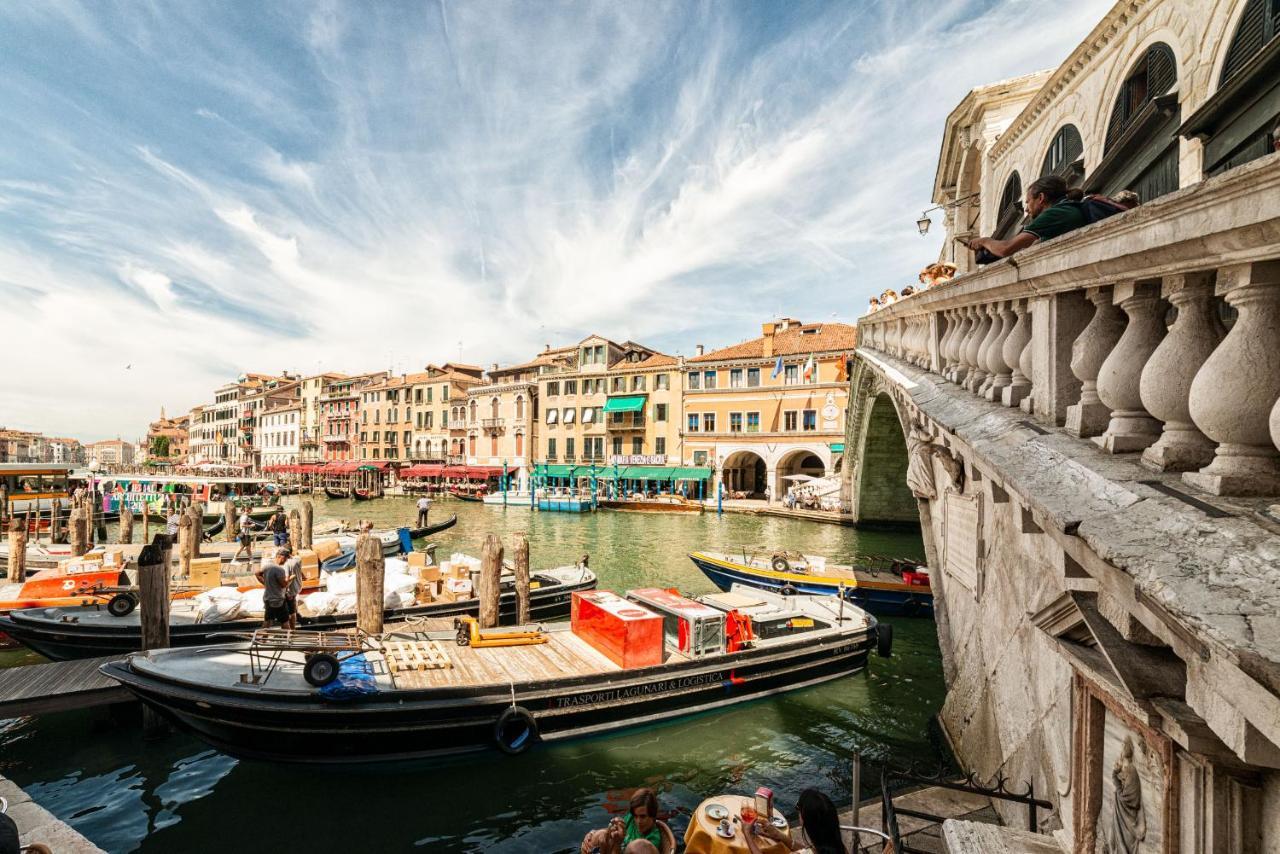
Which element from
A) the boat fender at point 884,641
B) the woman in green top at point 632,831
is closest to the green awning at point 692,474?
the boat fender at point 884,641

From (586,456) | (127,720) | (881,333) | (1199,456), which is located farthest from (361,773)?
(586,456)

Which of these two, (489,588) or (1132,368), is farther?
(489,588)

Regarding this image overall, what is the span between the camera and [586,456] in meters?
41.3

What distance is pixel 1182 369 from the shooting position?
1946 mm

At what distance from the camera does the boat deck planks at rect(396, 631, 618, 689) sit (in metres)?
7.58

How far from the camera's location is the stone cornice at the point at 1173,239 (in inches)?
60.6

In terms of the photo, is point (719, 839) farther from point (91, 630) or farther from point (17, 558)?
point (17, 558)

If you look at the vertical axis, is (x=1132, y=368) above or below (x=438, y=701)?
above

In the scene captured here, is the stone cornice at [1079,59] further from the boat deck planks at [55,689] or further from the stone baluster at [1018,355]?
the boat deck planks at [55,689]

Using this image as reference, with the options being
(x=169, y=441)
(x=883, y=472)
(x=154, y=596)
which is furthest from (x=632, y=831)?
(x=169, y=441)

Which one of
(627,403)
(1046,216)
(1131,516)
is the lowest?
(1131,516)

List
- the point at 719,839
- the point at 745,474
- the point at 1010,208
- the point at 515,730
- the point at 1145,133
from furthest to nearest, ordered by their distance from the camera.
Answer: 1. the point at 745,474
2. the point at 1010,208
3. the point at 1145,133
4. the point at 515,730
5. the point at 719,839

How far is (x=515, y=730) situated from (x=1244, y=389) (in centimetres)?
751

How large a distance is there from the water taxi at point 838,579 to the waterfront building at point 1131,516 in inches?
326
